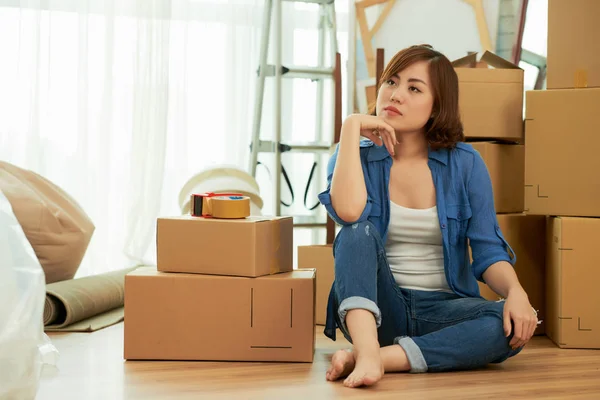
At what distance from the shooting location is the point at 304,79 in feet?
11.1

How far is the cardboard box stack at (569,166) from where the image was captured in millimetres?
1993

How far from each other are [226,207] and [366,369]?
553 millimetres

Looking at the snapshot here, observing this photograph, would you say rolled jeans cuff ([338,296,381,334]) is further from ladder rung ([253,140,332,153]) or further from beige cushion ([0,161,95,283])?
ladder rung ([253,140,332,153])

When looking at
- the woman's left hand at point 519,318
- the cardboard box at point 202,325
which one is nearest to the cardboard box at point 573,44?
the woman's left hand at point 519,318

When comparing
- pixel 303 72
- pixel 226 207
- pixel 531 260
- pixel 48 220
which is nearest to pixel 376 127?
pixel 226 207

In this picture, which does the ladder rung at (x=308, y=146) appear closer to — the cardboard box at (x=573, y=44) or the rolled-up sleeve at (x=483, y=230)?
the cardboard box at (x=573, y=44)

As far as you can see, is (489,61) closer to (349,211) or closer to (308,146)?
(349,211)

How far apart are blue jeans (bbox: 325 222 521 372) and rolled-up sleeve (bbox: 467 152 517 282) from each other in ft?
0.34

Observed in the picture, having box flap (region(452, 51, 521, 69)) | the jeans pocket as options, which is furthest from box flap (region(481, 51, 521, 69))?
the jeans pocket

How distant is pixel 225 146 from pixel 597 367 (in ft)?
6.43

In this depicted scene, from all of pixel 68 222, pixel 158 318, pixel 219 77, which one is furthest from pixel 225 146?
pixel 158 318

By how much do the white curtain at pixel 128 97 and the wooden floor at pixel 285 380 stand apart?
56.4 inches

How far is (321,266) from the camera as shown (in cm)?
236

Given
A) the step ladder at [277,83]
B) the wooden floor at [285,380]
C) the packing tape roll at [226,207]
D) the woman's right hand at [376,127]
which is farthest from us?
the step ladder at [277,83]
